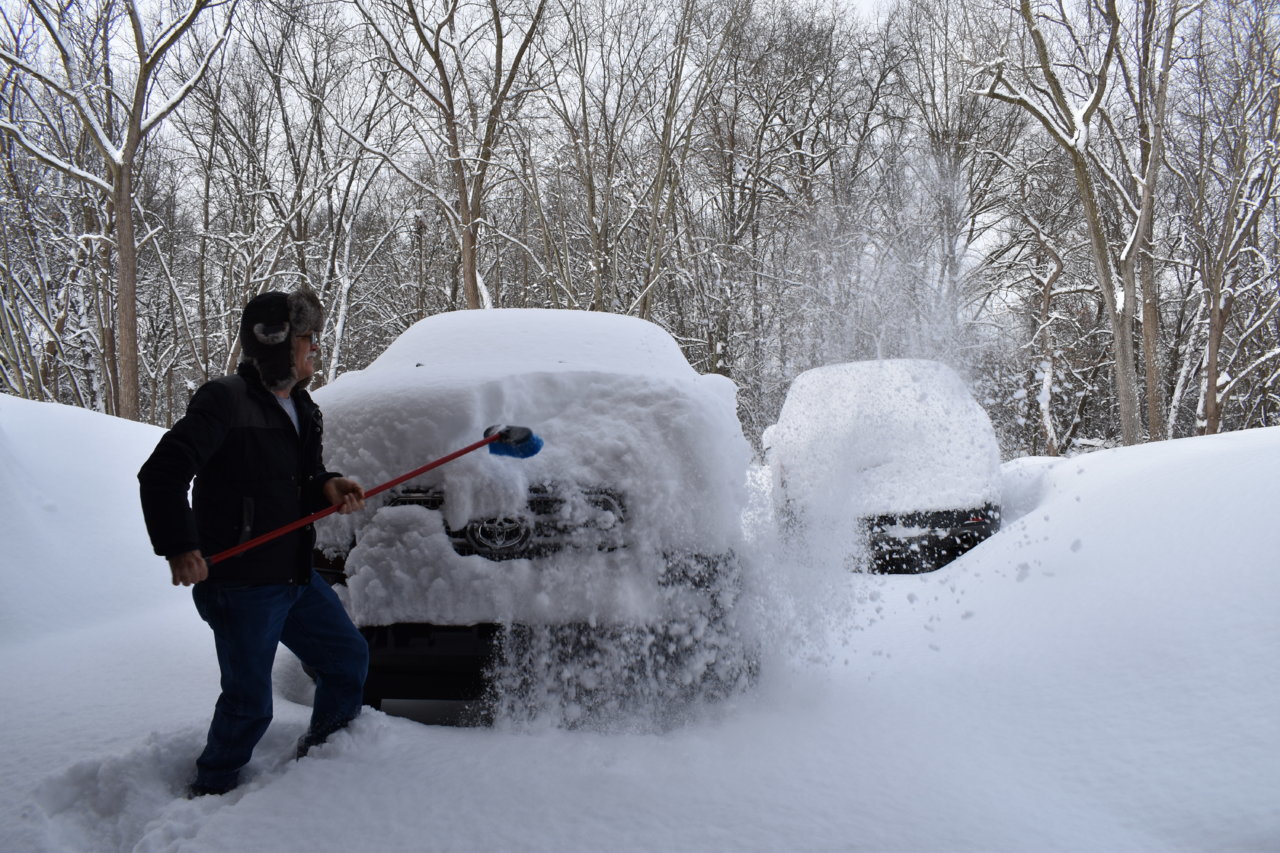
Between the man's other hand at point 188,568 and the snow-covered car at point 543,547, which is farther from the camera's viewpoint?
the snow-covered car at point 543,547

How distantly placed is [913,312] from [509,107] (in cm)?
810

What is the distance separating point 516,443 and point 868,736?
154 centimetres

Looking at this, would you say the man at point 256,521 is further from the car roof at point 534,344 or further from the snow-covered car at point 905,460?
the snow-covered car at point 905,460

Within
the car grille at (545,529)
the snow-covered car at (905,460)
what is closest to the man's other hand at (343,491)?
the car grille at (545,529)

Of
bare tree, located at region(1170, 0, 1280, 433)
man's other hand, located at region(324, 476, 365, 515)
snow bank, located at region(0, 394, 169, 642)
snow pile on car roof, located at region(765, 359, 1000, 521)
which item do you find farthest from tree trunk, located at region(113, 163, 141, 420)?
bare tree, located at region(1170, 0, 1280, 433)

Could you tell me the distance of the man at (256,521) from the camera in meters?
2.03

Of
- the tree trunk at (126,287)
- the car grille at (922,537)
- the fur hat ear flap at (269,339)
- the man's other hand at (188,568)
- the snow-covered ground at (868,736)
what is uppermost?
the tree trunk at (126,287)

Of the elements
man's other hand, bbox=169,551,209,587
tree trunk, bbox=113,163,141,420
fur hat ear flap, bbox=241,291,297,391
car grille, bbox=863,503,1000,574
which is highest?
tree trunk, bbox=113,163,141,420

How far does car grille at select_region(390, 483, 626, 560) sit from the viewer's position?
2492 millimetres

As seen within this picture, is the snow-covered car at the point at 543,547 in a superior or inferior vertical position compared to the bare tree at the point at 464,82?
inferior

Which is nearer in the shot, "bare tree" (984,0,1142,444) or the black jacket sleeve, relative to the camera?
the black jacket sleeve

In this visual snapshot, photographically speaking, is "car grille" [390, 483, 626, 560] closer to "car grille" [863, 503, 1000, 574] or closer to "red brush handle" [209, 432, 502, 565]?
"red brush handle" [209, 432, 502, 565]

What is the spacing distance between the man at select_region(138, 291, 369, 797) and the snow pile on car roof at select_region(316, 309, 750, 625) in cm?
18

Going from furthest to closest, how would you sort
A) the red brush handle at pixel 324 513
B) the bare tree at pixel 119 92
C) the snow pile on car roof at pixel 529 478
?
the bare tree at pixel 119 92 → the snow pile on car roof at pixel 529 478 → the red brush handle at pixel 324 513
